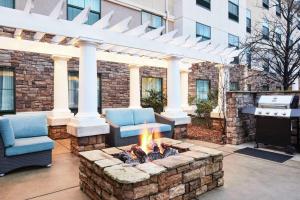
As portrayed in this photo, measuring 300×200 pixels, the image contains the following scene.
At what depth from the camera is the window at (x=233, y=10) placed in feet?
47.5

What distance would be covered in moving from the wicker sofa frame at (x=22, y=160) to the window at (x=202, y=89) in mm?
9535

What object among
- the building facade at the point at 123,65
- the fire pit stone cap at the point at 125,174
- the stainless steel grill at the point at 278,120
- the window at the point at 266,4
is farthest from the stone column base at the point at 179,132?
the window at the point at 266,4

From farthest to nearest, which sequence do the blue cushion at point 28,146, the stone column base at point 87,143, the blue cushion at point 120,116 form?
the blue cushion at point 120,116
the stone column base at point 87,143
the blue cushion at point 28,146

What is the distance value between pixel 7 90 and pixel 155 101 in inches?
227

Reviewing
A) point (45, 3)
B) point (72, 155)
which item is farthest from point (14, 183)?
point (45, 3)

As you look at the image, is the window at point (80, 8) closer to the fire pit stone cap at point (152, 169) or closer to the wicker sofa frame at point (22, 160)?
the wicker sofa frame at point (22, 160)

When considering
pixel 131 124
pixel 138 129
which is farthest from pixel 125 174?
pixel 131 124

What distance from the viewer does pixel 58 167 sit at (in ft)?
15.8

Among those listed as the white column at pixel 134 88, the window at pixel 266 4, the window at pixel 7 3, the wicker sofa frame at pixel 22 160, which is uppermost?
the window at pixel 266 4

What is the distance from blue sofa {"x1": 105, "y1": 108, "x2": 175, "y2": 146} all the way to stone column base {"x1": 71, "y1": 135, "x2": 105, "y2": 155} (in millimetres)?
339

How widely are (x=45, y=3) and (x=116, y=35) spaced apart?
3784mm

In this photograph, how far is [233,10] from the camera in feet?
48.4

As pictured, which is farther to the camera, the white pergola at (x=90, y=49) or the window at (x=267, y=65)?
the window at (x=267, y=65)

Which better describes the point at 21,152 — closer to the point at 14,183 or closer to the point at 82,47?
the point at 14,183
